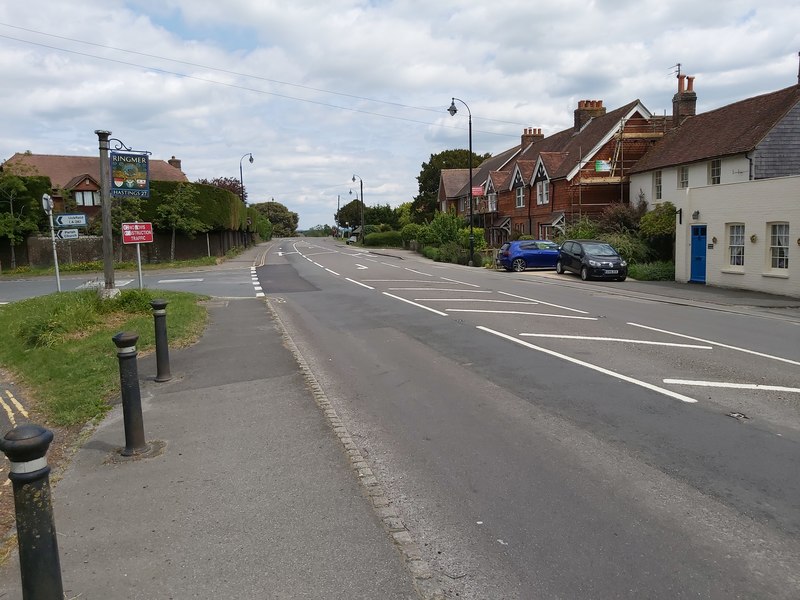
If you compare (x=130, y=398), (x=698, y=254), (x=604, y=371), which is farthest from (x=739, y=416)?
(x=698, y=254)

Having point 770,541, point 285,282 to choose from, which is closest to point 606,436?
point 770,541

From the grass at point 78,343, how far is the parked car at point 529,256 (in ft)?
66.0

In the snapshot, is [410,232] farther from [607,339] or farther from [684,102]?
[607,339]

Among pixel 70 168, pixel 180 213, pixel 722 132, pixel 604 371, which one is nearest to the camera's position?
pixel 604 371

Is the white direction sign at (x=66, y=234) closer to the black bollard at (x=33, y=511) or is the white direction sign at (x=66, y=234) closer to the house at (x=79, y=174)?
the black bollard at (x=33, y=511)

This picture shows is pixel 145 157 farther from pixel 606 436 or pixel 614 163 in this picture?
pixel 614 163

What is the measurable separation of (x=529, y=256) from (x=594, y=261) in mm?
6615

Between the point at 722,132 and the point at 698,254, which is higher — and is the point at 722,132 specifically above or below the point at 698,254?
above

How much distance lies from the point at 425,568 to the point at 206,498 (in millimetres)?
1839

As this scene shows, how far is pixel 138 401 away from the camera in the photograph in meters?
5.62

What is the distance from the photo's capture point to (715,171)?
2864 centimetres

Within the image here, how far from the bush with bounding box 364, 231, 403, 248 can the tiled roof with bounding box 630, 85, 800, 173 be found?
38018 millimetres

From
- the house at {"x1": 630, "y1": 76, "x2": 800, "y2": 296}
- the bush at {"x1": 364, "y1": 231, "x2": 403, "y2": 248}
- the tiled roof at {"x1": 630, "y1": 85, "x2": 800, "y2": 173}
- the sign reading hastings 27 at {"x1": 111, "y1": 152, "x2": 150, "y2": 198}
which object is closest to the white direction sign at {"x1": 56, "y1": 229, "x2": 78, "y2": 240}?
the sign reading hastings 27 at {"x1": 111, "y1": 152, "x2": 150, "y2": 198}

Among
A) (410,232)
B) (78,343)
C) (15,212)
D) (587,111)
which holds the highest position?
(587,111)
